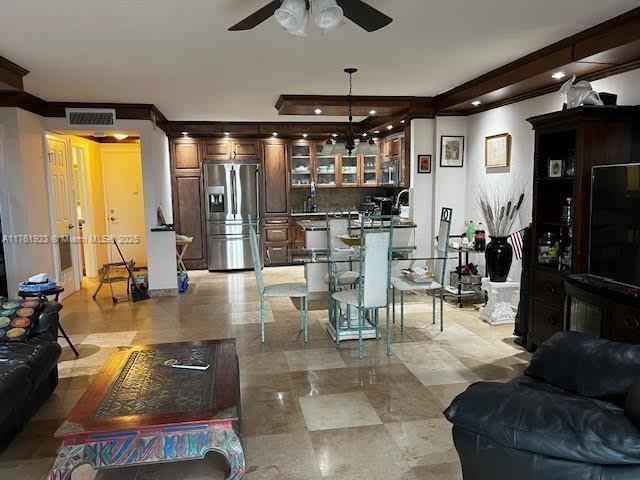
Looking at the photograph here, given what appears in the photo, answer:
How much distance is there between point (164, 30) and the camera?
3.16m

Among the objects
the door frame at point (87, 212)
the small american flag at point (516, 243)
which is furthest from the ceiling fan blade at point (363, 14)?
the door frame at point (87, 212)

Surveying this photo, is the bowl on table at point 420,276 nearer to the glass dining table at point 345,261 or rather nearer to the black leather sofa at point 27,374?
the glass dining table at point 345,261

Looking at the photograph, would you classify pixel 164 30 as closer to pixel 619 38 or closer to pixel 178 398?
pixel 178 398

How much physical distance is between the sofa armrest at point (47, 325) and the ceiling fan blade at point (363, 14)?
8.98ft

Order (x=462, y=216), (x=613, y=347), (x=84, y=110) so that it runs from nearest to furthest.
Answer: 1. (x=613, y=347)
2. (x=84, y=110)
3. (x=462, y=216)

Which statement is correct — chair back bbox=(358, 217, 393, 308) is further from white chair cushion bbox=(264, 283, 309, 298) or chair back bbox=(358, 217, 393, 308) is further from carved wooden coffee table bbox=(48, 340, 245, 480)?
carved wooden coffee table bbox=(48, 340, 245, 480)

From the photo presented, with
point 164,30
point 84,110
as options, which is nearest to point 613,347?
point 164,30

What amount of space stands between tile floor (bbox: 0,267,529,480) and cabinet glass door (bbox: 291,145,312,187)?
313 centimetres

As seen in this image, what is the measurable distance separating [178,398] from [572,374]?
5.88ft

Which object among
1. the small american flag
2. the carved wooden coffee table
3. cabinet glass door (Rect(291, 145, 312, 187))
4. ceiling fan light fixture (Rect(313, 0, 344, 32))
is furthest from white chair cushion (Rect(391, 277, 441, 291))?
cabinet glass door (Rect(291, 145, 312, 187))

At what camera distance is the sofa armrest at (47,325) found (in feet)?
10.4

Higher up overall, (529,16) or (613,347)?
(529,16)

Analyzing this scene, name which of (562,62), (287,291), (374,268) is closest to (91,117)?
(287,291)

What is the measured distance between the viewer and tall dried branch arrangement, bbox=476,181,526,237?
4.98 m
